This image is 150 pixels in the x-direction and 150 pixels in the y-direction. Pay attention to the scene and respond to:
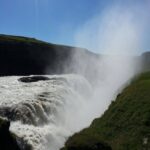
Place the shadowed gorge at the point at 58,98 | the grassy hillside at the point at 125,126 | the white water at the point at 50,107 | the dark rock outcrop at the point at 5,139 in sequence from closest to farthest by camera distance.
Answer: the grassy hillside at the point at 125,126, the shadowed gorge at the point at 58,98, the dark rock outcrop at the point at 5,139, the white water at the point at 50,107

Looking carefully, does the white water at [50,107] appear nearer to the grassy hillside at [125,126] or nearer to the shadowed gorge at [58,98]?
the shadowed gorge at [58,98]

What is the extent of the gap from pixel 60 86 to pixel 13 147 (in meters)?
42.3

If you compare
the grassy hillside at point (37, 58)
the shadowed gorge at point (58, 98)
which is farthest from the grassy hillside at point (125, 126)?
the grassy hillside at point (37, 58)

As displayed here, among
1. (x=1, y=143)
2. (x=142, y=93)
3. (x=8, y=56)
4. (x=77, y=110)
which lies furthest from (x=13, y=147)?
(x=8, y=56)

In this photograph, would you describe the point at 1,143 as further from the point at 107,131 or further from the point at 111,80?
the point at 111,80

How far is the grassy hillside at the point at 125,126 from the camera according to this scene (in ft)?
101

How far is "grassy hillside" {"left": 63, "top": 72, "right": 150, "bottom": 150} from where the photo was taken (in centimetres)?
3067

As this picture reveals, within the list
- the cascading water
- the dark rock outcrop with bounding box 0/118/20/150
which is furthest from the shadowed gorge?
the dark rock outcrop with bounding box 0/118/20/150

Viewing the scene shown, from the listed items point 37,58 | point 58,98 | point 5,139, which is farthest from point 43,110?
point 37,58

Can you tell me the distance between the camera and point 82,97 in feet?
269

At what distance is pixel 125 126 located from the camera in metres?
36.1

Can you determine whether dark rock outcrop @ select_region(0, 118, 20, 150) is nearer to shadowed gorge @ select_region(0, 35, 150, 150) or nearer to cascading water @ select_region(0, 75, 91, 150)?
shadowed gorge @ select_region(0, 35, 150, 150)

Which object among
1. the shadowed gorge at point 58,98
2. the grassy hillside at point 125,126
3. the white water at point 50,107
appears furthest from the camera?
the white water at point 50,107

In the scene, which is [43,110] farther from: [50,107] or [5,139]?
[5,139]
